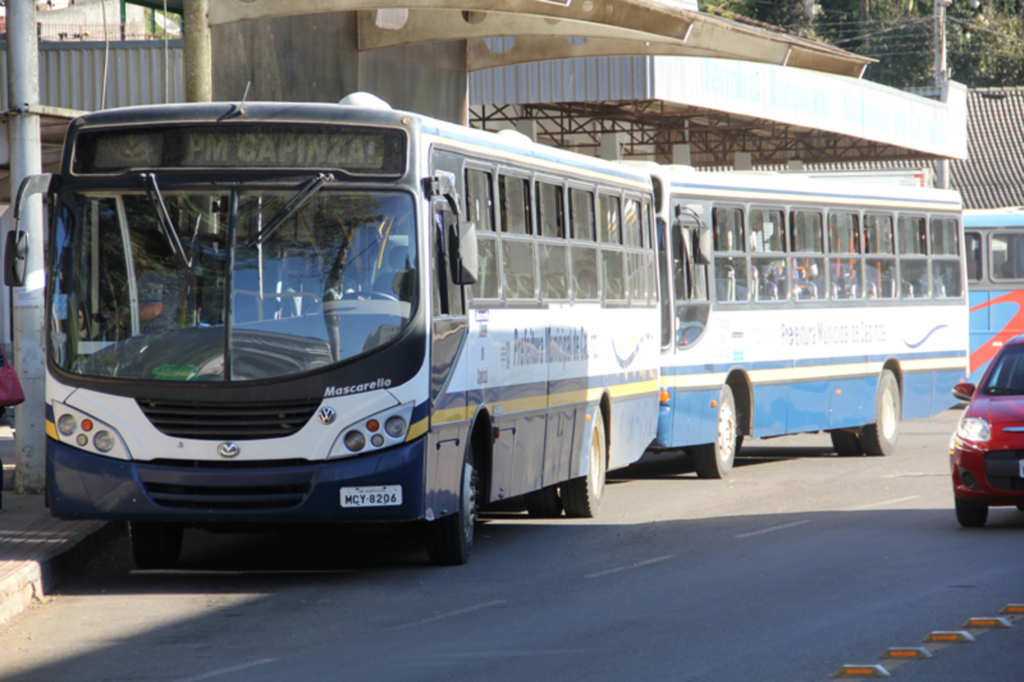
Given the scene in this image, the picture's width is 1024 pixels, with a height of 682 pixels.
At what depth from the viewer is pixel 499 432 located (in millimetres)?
10969

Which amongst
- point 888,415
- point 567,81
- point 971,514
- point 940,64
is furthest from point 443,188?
point 940,64

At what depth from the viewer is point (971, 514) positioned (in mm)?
12023

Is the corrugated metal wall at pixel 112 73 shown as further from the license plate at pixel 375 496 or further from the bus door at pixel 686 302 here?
the license plate at pixel 375 496

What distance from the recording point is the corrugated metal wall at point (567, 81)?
28344mm

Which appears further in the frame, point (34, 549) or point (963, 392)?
point (963, 392)

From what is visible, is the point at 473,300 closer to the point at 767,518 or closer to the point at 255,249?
the point at 255,249

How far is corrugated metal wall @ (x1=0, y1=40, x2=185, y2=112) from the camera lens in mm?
17469

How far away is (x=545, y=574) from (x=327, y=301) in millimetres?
2297

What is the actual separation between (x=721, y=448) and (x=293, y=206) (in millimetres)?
8088

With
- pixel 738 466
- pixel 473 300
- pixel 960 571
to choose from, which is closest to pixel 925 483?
pixel 738 466

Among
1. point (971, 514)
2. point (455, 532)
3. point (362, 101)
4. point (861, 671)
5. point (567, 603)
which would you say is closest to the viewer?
point (861, 671)

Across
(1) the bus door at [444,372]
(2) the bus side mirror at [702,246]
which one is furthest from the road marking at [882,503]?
(1) the bus door at [444,372]

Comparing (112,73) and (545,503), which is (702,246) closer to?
(545,503)

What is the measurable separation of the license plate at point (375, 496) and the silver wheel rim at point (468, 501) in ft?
3.12
